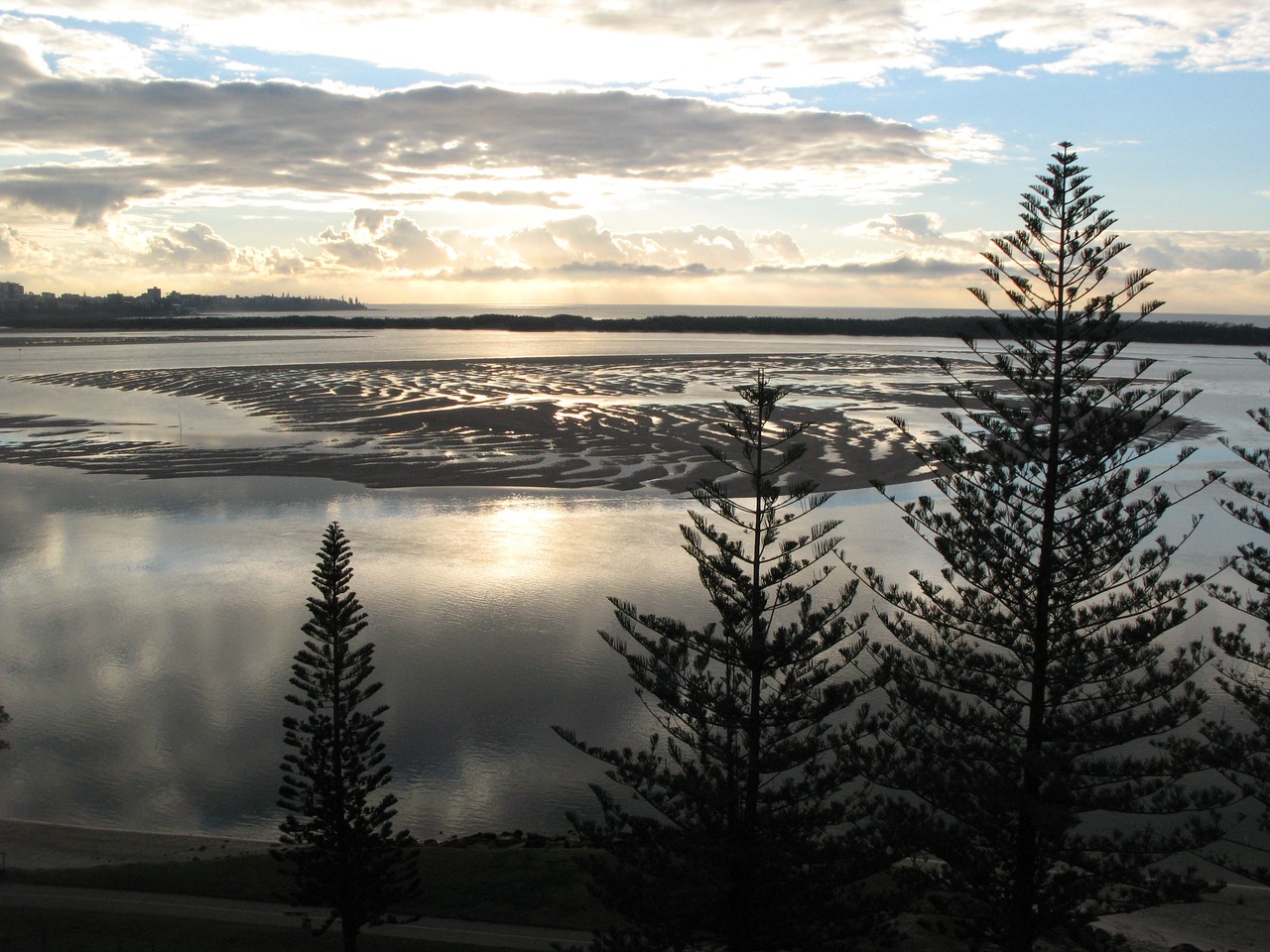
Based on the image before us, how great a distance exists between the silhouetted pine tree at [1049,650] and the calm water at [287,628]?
5.13 m

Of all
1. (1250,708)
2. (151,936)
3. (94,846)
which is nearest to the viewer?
(151,936)

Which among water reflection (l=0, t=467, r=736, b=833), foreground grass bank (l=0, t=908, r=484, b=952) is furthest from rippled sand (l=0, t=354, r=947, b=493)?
foreground grass bank (l=0, t=908, r=484, b=952)

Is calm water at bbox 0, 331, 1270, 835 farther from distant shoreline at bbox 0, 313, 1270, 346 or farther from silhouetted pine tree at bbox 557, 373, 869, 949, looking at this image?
distant shoreline at bbox 0, 313, 1270, 346

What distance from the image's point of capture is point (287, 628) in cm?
1764

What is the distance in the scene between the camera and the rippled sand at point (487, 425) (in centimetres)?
3061

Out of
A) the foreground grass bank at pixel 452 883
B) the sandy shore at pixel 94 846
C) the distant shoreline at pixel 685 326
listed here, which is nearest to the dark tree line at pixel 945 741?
the foreground grass bank at pixel 452 883

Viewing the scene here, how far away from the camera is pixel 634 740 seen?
1346 centimetres

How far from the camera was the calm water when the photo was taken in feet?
42.3

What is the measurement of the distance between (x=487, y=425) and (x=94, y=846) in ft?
91.7

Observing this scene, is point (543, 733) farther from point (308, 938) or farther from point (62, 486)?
point (62, 486)

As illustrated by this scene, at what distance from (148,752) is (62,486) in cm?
1832

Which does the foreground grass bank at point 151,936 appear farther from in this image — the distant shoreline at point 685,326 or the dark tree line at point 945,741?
the distant shoreline at point 685,326

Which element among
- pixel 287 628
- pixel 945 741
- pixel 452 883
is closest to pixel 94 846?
pixel 452 883

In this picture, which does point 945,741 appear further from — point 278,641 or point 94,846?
point 278,641
